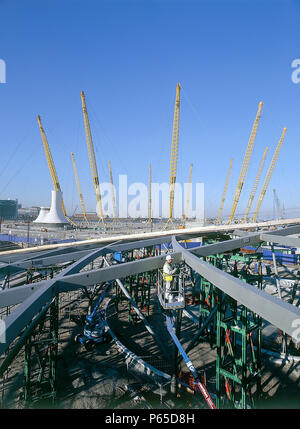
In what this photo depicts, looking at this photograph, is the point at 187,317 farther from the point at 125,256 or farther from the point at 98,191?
the point at 98,191

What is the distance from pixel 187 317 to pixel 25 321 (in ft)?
58.4

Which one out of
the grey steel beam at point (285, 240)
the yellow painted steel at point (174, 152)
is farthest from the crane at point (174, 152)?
the grey steel beam at point (285, 240)

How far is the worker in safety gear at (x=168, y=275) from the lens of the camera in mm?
8758

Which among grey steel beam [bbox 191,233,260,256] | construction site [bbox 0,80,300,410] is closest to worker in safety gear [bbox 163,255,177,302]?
construction site [bbox 0,80,300,410]

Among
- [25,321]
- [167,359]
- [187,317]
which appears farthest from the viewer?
[187,317]

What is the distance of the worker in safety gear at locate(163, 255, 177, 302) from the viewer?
28.7 feet

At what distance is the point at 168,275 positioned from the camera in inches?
352

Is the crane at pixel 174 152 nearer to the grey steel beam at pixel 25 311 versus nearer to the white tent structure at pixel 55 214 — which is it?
the white tent structure at pixel 55 214

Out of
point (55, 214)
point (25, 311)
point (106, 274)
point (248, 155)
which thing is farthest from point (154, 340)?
point (248, 155)

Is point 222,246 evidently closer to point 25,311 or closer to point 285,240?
point 285,240

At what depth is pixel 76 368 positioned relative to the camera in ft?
43.2

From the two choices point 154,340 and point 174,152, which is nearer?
point 154,340

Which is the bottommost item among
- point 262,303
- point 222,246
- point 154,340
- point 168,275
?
point 154,340
